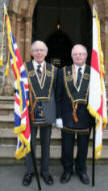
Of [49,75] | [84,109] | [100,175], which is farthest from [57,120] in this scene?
[100,175]

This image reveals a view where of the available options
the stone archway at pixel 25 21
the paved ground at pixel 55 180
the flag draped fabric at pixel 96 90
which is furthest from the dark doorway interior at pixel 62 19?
the paved ground at pixel 55 180

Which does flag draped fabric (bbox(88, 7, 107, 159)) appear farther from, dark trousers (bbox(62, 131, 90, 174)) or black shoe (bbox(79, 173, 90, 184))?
black shoe (bbox(79, 173, 90, 184))

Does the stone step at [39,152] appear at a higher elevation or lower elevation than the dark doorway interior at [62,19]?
lower

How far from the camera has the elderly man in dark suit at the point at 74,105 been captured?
244 centimetres

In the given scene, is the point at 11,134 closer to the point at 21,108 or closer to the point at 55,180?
the point at 55,180

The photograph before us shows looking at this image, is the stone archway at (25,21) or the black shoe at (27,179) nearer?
the black shoe at (27,179)

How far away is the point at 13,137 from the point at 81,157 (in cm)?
130

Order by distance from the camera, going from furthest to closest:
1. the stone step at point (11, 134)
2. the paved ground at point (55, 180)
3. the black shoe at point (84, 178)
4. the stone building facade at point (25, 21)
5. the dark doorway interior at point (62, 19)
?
→ 1. the dark doorway interior at point (62, 19)
2. the stone building facade at point (25, 21)
3. the stone step at point (11, 134)
4. the black shoe at point (84, 178)
5. the paved ground at point (55, 180)

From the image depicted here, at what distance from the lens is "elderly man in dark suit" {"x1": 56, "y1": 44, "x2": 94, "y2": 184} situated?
2.44 meters

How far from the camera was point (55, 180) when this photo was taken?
2.61 metres

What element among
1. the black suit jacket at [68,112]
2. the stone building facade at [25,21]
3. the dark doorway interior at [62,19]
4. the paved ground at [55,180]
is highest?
the dark doorway interior at [62,19]

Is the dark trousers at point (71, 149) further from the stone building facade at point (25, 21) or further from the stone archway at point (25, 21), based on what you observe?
the stone archway at point (25, 21)

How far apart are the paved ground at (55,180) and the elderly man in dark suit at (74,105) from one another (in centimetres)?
9

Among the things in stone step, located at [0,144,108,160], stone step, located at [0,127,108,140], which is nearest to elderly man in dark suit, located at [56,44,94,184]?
stone step, located at [0,144,108,160]
